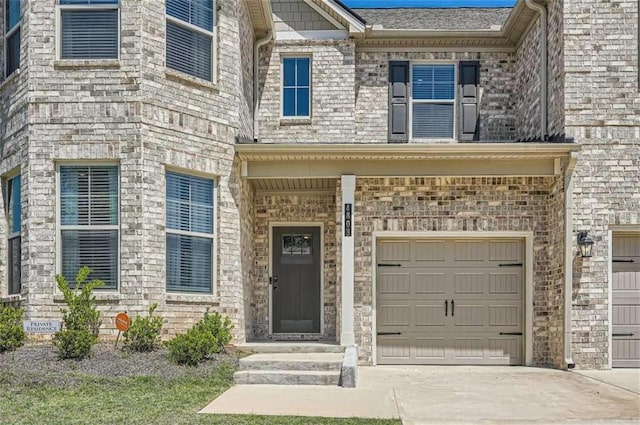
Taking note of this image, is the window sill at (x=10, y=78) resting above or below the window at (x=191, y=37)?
below

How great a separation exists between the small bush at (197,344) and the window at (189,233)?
0.89 m

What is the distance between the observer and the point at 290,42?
12695 millimetres

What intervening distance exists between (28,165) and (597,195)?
8.45 m

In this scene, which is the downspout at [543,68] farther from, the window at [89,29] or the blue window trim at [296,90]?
the window at [89,29]

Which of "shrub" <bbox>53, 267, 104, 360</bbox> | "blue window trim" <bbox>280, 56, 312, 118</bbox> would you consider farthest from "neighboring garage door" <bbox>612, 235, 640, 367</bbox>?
"shrub" <bbox>53, 267, 104, 360</bbox>

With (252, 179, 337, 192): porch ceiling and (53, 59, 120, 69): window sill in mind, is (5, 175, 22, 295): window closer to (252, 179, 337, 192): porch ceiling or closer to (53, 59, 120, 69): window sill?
(53, 59, 120, 69): window sill

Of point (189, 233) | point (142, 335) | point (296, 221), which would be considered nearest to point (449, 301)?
point (296, 221)

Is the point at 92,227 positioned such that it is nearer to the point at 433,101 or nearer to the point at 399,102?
the point at 399,102

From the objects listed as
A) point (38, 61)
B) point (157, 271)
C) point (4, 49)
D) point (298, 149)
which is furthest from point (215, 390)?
point (4, 49)

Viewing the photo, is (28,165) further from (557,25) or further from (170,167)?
(557,25)

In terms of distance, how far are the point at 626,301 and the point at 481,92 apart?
4686mm

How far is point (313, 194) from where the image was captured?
39.9 ft

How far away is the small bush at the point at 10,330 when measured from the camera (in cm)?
867

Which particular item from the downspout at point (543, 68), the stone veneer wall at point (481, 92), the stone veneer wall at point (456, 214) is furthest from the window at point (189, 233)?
the downspout at point (543, 68)
